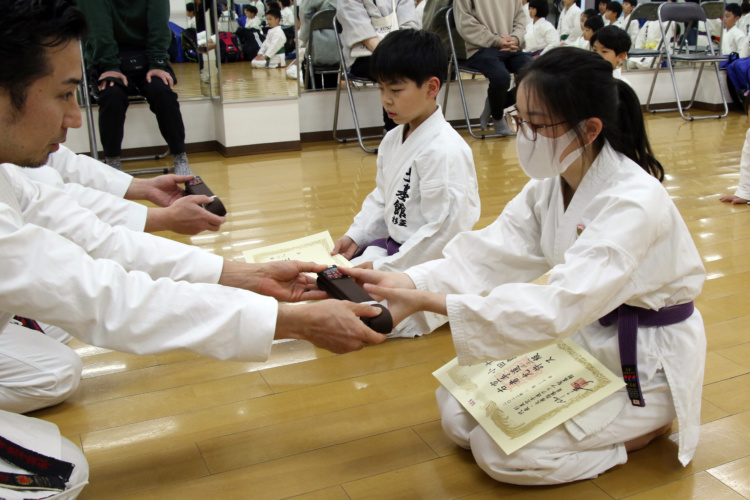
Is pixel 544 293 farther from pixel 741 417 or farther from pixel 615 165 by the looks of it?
pixel 741 417

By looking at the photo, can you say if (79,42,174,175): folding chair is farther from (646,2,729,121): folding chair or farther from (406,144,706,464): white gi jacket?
(646,2,729,121): folding chair

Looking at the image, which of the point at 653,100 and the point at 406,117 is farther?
the point at 653,100

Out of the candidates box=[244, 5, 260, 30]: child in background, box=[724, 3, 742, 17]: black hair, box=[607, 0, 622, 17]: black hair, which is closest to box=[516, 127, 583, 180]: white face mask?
box=[244, 5, 260, 30]: child in background

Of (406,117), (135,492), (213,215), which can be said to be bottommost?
(135,492)

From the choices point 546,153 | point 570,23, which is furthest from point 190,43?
point 570,23

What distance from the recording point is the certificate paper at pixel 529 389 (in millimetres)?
1489

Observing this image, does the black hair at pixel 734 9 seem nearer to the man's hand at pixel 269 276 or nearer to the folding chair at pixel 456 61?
the folding chair at pixel 456 61

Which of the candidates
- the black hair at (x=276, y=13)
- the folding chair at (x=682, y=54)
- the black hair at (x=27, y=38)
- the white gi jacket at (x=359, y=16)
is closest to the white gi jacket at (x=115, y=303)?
the black hair at (x=27, y=38)

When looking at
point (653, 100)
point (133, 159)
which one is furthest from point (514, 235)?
point (653, 100)

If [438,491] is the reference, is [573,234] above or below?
above

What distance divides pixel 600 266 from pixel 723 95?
6.56m

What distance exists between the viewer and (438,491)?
1.52 meters

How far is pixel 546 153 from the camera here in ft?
5.03

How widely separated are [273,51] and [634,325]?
164 inches
